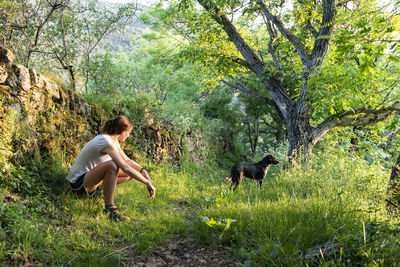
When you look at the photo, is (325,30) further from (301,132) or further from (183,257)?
(183,257)

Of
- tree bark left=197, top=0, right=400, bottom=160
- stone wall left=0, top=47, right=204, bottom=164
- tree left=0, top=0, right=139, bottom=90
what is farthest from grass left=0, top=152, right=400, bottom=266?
tree left=0, top=0, right=139, bottom=90

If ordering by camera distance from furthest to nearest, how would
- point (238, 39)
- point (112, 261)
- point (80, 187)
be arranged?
point (238, 39) → point (80, 187) → point (112, 261)

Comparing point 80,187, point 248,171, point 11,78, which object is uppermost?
point 11,78

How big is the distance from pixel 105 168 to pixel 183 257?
1690 millimetres

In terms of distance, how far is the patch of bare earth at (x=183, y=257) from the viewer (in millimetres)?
2738

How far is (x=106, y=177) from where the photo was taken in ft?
12.2

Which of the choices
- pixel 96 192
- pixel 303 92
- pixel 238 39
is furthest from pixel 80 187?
pixel 238 39

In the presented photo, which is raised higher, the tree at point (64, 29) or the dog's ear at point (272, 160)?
the tree at point (64, 29)

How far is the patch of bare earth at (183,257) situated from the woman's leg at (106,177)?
1147mm

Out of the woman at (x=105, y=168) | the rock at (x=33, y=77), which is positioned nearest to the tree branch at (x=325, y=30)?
the woman at (x=105, y=168)

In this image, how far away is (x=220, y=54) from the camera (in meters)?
8.80

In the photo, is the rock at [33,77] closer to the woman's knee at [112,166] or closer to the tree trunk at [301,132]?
→ the woman's knee at [112,166]

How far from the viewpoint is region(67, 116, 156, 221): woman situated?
12.0ft

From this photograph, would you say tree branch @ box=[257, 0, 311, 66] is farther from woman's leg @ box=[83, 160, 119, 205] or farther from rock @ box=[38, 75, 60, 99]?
woman's leg @ box=[83, 160, 119, 205]
